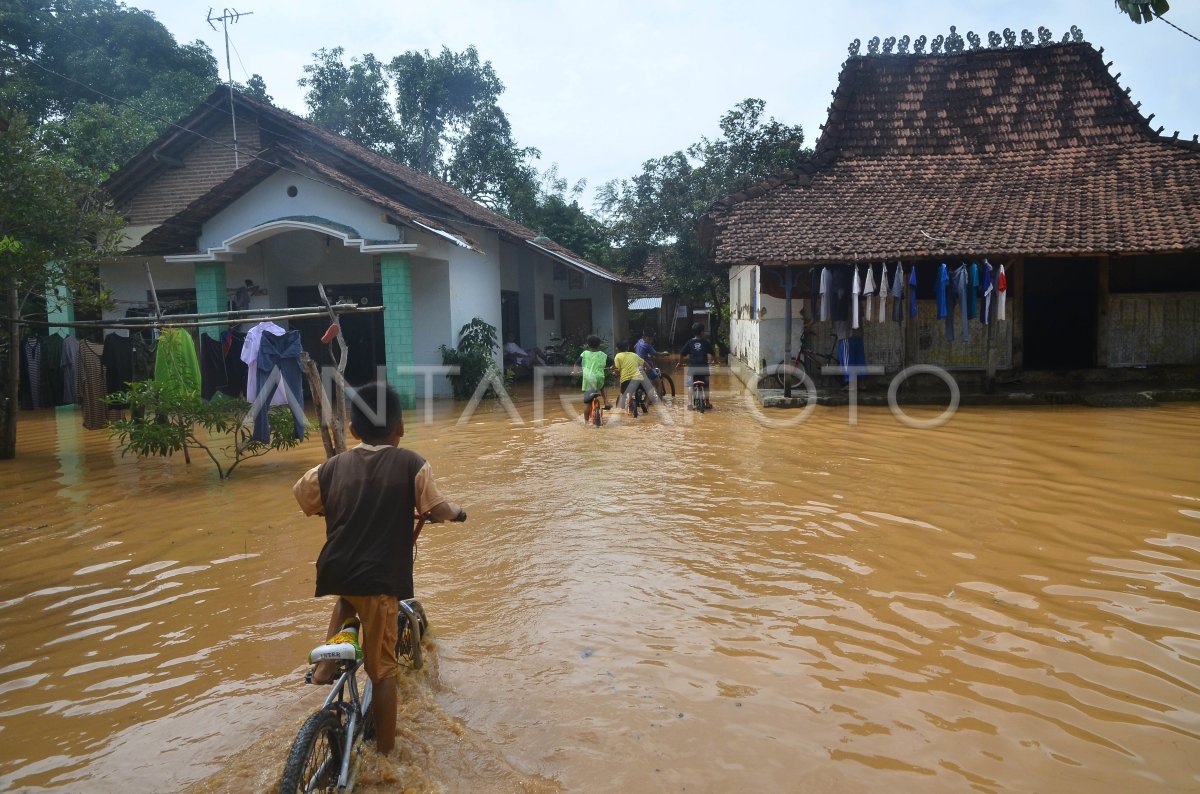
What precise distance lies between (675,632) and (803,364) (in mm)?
10504

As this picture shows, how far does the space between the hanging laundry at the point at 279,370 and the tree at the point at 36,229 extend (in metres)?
2.99

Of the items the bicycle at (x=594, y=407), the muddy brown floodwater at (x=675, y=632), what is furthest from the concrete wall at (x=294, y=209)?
the muddy brown floodwater at (x=675, y=632)

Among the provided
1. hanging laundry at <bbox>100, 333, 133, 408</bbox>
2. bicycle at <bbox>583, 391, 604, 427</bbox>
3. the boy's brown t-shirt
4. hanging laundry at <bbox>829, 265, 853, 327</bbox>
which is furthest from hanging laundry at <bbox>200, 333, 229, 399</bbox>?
the boy's brown t-shirt

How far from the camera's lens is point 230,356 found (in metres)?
15.2

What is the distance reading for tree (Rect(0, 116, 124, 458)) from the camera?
969 centimetres

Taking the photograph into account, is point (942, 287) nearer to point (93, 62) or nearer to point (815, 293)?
point (815, 293)

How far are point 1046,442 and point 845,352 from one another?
190 inches

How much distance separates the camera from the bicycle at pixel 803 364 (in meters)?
14.4

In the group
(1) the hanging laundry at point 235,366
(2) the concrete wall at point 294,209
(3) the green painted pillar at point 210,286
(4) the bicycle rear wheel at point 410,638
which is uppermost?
(2) the concrete wall at point 294,209

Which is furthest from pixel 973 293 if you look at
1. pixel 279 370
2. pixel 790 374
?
pixel 279 370

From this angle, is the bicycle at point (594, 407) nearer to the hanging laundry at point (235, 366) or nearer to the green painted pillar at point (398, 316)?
the green painted pillar at point (398, 316)

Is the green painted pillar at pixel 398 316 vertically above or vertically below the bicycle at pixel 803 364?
above

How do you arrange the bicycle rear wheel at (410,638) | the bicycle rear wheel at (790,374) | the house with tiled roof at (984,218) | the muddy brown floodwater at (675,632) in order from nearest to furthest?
the muddy brown floodwater at (675,632) → the bicycle rear wheel at (410,638) → the house with tiled roof at (984,218) → the bicycle rear wheel at (790,374)

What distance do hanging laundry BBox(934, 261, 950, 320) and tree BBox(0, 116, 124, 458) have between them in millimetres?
12247
